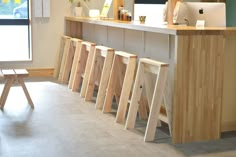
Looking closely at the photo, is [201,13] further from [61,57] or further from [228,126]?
[61,57]

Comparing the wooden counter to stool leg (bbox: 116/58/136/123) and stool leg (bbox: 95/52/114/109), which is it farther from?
stool leg (bbox: 95/52/114/109)

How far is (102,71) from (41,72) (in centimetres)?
261

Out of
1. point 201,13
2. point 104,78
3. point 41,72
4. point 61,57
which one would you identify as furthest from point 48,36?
point 201,13

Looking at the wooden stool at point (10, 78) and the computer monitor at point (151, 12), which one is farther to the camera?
the computer monitor at point (151, 12)

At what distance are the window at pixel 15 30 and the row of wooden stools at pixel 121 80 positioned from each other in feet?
2.88

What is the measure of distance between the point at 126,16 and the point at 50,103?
171 centimetres

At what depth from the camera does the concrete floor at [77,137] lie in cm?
333

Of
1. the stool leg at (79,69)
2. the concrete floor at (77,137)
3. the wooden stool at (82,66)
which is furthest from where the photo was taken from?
the stool leg at (79,69)

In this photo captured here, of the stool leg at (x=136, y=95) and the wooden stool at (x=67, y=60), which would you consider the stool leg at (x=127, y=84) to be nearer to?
the stool leg at (x=136, y=95)

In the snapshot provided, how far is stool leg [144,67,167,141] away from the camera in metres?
3.58

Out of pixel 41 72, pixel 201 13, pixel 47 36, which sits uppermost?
pixel 201 13

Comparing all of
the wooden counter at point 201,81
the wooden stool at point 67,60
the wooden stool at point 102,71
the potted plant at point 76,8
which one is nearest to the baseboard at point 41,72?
the wooden stool at point 67,60

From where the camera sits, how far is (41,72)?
7.19 m

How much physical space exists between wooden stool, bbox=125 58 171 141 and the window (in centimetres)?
369
